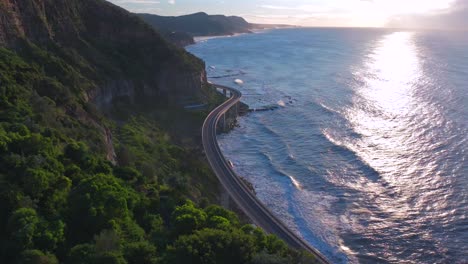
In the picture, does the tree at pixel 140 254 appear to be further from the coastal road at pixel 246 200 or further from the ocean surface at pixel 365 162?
the ocean surface at pixel 365 162

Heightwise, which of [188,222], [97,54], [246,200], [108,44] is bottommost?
[246,200]

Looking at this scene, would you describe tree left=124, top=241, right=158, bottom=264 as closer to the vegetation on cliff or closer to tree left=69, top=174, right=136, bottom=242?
the vegetation on cliff

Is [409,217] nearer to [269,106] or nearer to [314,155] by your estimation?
[314,155]

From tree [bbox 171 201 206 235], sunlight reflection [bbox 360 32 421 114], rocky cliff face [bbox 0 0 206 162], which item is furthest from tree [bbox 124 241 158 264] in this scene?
sunlight reflection [bbox 360 32 421 114]

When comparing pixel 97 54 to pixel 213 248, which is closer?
pixel 213 248

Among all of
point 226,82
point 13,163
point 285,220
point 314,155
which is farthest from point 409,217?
point 226,82

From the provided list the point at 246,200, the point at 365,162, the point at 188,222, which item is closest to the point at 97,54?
the point at 246,200

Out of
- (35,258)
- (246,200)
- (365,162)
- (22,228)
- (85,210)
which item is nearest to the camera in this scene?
(35,258)

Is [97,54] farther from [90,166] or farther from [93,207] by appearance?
[93,207]

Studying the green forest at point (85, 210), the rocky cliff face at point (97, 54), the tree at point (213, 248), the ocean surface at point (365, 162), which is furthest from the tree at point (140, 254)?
the ocean surface at point (365, 162)
